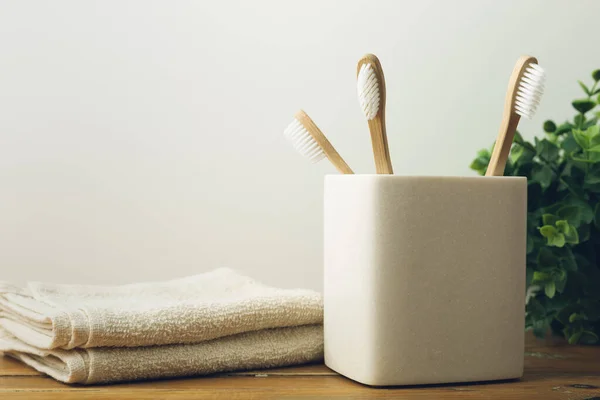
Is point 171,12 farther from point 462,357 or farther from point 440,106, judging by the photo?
point 462,357

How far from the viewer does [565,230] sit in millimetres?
786

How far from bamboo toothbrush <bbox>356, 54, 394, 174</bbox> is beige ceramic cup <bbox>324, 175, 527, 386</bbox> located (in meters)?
0.03

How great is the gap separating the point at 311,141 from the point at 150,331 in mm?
220

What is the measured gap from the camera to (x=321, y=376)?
2.10ft

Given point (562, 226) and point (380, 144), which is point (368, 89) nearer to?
point (380, 144)

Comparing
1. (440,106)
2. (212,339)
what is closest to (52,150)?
(212,339)

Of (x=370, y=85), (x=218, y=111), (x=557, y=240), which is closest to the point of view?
(x=370, y=85)

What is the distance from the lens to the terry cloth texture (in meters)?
0.57

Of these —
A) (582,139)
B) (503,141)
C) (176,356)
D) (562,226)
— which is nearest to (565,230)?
(562,226)

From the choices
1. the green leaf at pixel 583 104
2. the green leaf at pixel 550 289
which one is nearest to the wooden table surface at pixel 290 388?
the green leaf at pixel 550 289

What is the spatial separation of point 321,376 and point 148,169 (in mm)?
434

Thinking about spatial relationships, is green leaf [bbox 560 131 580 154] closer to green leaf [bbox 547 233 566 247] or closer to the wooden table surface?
green leaf [bbox 547 233 566 247]

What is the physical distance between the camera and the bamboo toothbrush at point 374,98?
56 centimetres

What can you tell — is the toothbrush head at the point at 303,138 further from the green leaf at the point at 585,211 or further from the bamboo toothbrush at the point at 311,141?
the green leaf at the point at 585,211
